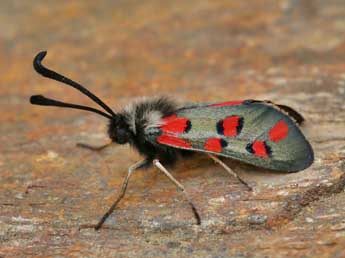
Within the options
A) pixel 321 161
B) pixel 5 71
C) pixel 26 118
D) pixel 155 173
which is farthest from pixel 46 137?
pixel 321 161

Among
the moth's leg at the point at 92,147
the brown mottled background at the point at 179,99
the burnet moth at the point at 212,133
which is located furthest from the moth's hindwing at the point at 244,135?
the moth's leg at the point at 92,147

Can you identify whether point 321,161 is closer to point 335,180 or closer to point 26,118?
point 335,180

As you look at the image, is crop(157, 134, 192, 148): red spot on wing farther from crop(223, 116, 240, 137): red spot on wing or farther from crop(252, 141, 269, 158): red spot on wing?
crop(252, 141, 269, 158): red spot on wing

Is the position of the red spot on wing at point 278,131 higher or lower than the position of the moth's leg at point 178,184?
higher

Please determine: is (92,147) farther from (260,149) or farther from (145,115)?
(260,149)

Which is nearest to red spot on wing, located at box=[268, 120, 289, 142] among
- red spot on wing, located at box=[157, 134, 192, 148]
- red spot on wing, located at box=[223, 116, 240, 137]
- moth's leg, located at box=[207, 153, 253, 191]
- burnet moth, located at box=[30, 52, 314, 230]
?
burnet moth, located at box=[30, 52, 314, 230]

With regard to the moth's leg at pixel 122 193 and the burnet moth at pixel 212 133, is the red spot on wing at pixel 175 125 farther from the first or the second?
the moth's leg at pixel 122 193

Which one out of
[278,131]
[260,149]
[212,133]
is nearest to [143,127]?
[212,133]
